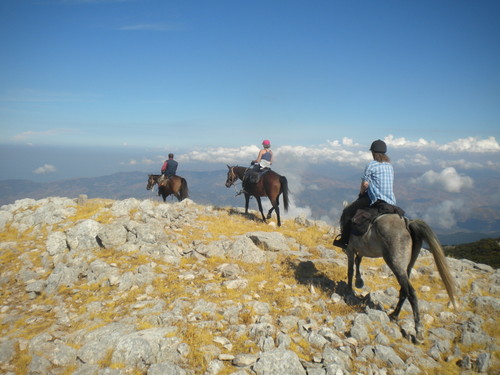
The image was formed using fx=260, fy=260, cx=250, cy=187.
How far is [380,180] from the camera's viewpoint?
269 inches

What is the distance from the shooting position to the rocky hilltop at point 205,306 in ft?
15.3

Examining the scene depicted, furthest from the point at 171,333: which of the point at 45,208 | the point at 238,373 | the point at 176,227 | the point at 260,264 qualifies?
the point at 45,208

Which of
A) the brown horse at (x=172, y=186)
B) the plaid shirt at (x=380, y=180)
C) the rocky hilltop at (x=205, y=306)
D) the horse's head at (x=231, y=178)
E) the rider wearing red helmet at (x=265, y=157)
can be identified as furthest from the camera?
the brown horse at (x=172, y=186)

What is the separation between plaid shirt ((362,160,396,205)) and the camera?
6789 millimetres

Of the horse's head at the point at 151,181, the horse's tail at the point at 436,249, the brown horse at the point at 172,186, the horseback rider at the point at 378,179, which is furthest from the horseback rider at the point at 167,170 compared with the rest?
the horse's tail at the point at 436,249

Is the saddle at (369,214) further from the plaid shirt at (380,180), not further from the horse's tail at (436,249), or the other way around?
the horse's tail at (436,249)

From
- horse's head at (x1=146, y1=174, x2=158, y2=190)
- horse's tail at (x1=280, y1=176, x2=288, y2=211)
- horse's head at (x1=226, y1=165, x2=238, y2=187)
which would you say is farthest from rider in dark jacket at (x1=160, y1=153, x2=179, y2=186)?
horse's tail at (x1=280, y1=176, x2=288, y2=211)

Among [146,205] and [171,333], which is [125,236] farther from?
[171,333]

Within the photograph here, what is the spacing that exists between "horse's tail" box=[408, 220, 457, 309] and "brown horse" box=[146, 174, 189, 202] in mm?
17554

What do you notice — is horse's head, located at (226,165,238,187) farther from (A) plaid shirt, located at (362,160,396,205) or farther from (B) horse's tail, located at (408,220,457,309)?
(B) horse's tail, located at (408,220,457,309)

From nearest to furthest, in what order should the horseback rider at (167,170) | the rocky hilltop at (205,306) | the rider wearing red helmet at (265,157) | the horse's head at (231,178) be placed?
1. the rocky hilltop at (205,306)
2. the rider wearing red helmet at (265,157)
3. the horse's head at (231,178)
4. the horseback rider at (167,170)

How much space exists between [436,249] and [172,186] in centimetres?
1823

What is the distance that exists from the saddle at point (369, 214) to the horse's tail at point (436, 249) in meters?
0.59

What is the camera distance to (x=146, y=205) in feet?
42.4
